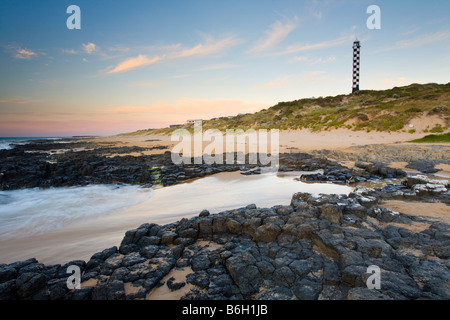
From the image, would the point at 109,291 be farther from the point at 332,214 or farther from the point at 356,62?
the point at 356,62

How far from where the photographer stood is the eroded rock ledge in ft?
9.49

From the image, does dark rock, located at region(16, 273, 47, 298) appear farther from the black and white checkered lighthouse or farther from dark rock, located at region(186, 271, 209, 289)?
the black and white checkered lighthouse

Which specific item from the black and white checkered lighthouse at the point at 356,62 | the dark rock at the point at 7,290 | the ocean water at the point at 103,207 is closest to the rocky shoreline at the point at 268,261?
the dark rock at the point at 7,290

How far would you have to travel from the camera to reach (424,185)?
20.9ft

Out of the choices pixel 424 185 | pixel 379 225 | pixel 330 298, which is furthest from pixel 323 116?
pixel 330 298

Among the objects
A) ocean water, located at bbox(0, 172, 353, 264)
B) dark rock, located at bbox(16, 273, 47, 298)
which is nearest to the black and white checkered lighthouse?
ocean water, located at bbox(0, 172, 353, 264)

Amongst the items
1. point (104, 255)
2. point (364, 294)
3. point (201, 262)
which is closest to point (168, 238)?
point (201, 262)

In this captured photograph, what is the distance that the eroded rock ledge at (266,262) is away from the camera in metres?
2.89

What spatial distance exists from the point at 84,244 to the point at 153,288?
2743 mm

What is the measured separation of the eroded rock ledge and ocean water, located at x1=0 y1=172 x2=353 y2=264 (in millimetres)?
1167

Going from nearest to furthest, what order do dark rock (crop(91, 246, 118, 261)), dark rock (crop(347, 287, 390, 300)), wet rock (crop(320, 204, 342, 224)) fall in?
dark rock (crop(347, 287, 390, 300)), dark rock (crop(91, 246, 118, 261)), wet rock (crop(320, 204, 342, 224))

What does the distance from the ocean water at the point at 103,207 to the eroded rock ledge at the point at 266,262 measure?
1167 millimetres

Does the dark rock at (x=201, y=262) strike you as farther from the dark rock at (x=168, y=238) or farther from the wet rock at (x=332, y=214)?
the wet rock at (x=332, y=214)
